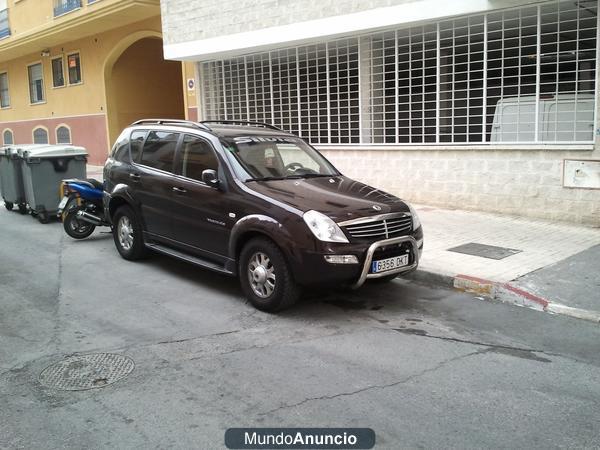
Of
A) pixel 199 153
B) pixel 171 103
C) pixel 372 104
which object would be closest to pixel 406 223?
pixel 199 153

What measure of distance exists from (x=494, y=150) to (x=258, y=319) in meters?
6.32

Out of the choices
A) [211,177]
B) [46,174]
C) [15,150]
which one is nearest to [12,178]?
[15,150]

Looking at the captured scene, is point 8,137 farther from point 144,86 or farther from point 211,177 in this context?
point 211,177

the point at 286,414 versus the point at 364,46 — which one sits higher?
→ the point at 364,46

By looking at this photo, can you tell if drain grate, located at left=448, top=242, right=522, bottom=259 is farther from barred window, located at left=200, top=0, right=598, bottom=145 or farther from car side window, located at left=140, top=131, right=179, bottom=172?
car side window, located at left=140, top=131, right=179, bottom=172

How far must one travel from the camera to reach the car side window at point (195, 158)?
6305 millimetres

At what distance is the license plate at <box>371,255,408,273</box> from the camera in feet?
17.7

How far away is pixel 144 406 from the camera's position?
145 inches

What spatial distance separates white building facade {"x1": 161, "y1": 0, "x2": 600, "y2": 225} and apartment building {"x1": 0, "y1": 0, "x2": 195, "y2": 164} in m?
5.71

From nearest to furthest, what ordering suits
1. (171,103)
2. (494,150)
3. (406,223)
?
(406,223) < (494,150) < (171,103)

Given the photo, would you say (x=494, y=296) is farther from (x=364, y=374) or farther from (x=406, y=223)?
(x=364, y=374)

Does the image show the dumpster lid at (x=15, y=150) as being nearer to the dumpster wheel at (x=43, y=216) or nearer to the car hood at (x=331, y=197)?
the dumpster wheel at (x=43, y=216)

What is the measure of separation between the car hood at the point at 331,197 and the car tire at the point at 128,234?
7.33 feet

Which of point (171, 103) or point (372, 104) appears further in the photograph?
point (171, 103)
